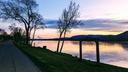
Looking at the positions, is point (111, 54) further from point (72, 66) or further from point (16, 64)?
point (72, 66)

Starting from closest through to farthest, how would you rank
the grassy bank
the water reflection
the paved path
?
the grassy bank < the paved path < the water reflection

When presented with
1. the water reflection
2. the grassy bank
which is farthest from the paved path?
the water reflection

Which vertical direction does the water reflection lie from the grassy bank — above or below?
below

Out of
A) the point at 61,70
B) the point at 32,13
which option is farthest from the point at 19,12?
the point at 61,70

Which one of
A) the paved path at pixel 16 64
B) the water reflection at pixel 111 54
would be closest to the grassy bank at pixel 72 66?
the paved path at pixel 16 64

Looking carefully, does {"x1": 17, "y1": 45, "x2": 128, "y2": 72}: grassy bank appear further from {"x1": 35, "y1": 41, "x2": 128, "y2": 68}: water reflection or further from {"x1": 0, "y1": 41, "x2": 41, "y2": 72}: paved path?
Answer: {"x1": 35, "y1": 41, "x2": 128, "y2": 68}: water reflection

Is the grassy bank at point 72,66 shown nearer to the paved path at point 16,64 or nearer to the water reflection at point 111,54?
the paved path at point 16,64

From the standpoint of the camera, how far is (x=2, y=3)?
215 ft

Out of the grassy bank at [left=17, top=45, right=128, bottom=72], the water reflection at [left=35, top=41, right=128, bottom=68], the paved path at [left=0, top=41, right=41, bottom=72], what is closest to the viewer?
the grassy bank at [left=17, top=45, right=128, bottom=72]

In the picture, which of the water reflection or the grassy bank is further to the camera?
the water reflection

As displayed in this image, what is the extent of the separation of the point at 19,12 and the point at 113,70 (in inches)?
2020

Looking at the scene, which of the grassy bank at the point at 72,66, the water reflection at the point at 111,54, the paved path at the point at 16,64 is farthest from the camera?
the water reflection at the point at 111,54

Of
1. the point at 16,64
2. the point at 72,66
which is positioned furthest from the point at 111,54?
the point at 72,66

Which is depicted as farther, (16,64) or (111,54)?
(111,54)
